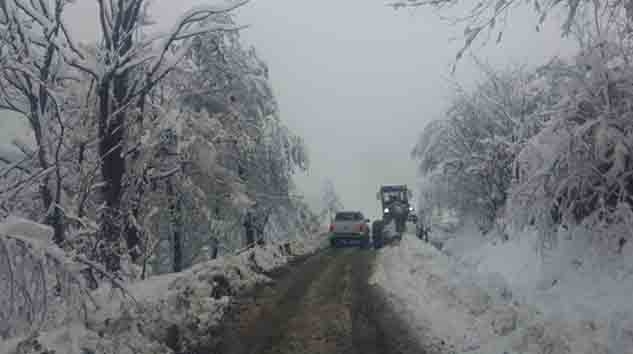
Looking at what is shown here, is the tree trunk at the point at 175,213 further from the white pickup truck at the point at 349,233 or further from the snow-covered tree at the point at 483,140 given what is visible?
the snow-covered tree at the point at 483,140

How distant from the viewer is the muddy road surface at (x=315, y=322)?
21.0ft

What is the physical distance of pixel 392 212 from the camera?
92.1 feet

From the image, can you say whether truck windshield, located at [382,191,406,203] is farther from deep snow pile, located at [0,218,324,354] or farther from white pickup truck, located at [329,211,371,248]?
deep snow pile, located at [0,218,324,354]

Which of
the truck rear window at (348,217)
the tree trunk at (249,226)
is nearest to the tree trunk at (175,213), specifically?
the tree trunk at (249,226)

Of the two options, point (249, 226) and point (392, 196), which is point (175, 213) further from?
point (392, 196)

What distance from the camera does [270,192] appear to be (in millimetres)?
22094

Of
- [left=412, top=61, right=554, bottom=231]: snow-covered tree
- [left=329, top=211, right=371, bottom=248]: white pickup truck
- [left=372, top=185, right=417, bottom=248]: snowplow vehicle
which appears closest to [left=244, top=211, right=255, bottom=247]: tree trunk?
[left=329, top=211, right=371, bottom=248]: white pickup truck

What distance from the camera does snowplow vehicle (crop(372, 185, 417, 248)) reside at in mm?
25844

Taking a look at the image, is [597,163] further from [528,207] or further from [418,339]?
[418,339]

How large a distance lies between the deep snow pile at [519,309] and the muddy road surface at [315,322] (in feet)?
1.67

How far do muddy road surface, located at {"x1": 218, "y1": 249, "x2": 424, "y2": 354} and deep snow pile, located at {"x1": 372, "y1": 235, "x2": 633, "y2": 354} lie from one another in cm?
A: 51

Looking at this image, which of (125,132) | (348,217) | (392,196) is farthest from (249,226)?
(125,132)

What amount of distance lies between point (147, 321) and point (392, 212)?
22.6m

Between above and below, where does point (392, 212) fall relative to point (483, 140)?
below
